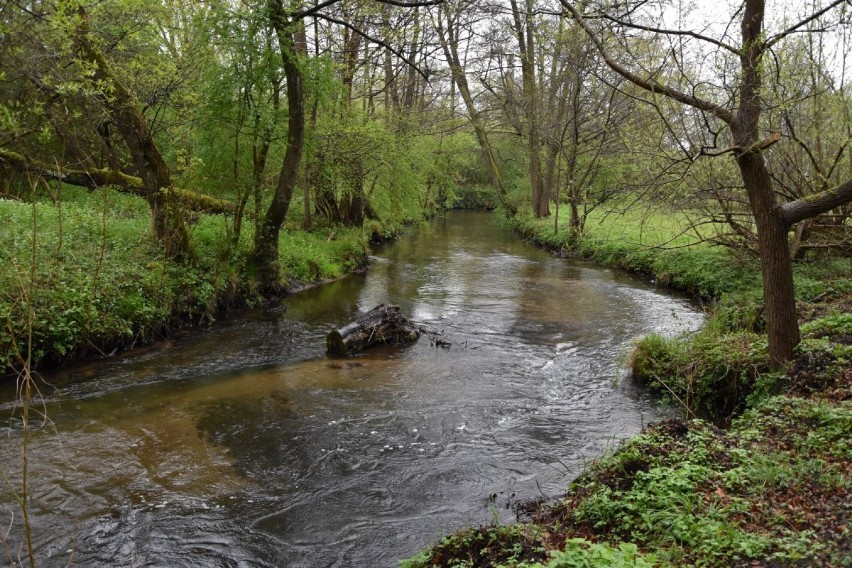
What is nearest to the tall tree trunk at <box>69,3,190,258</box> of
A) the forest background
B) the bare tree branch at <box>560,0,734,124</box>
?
the forest background

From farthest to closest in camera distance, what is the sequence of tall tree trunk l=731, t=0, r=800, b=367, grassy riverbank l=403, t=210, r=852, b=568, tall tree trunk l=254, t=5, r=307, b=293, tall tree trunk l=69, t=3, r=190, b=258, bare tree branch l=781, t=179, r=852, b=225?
tall tree trunk l=254, t=5, r=307, b=293 → tall tree trunk l=69, t=3, r=190, b=258 → tall tree trunk l=731, t=0, r=800, b=367 → bare tree branch l=781, t=179, r=852, b=225 → grassy riverbank l=403, t=210, r=852, b=568

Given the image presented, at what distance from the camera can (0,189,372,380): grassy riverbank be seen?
878 centimetres

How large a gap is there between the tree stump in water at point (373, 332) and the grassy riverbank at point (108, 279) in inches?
126

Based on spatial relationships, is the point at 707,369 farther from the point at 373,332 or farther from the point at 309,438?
the point at 373,332

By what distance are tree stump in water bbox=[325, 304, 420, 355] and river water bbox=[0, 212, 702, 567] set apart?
A: 33cm

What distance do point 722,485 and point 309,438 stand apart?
4.54 metres

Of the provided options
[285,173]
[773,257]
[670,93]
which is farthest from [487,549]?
[285,173]

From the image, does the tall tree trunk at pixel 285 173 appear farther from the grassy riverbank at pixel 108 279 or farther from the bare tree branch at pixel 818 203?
the bare tree branch at pixel 818 203

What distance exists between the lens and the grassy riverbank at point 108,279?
28.8 ft

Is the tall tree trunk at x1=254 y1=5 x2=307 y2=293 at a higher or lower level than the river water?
higher

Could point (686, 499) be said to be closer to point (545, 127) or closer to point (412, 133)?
point (412, 133)

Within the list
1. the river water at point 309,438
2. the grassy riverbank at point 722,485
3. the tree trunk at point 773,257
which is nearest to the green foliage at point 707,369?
the grassy riverbank at point 722,485

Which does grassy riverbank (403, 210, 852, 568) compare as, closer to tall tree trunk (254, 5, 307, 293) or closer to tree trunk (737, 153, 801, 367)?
tree trunk (737, 153, 801, 367)

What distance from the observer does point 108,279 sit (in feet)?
33.8
